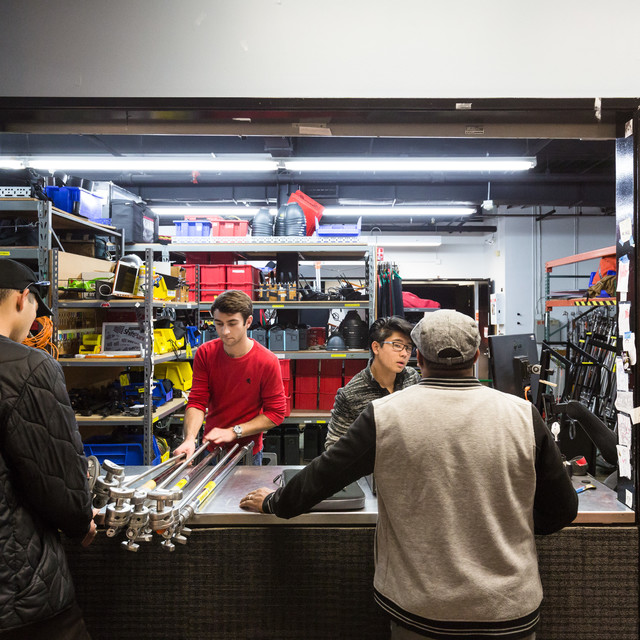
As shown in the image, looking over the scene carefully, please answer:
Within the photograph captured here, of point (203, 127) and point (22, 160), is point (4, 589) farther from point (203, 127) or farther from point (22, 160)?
point (22, 160)

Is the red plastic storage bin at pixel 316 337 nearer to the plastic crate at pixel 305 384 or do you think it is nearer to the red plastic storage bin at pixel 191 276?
the plastic crate at pixel 305 384

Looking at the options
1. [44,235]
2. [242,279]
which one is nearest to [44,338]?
[44,235]

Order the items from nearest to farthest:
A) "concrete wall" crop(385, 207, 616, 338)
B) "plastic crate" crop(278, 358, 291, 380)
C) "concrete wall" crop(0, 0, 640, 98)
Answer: "concrete wall" crop(0, 0, 640, 98) < "plastic crate" crop(278, 358, 291, 380) < "concrete wall" crop(385, 207, 616, 338)

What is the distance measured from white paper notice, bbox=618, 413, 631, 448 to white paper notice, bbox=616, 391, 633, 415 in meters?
0.03

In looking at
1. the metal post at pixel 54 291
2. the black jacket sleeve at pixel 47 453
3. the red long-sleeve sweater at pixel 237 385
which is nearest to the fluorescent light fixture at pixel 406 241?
the metal post at pixel 54 291

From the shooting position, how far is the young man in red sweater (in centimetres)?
285

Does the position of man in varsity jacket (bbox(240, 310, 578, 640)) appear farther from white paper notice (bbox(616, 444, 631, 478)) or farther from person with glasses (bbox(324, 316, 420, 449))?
person with glasses (bbox(324, 316, 420, 449))

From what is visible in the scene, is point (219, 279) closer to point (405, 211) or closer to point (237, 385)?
point (237, 385)

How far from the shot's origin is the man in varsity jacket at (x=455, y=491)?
1.23 meters

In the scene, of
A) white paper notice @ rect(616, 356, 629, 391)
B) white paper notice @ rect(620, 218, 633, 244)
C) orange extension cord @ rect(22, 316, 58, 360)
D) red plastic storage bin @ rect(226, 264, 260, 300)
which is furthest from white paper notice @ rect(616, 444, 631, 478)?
red plastic storage bin @ rect(226, 264, 260, 300)

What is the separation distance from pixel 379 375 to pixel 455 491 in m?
1.50

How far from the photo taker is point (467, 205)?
9.10 m

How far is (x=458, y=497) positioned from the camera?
124 centimetres

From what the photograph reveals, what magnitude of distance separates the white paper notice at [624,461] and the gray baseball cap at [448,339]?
988mm
